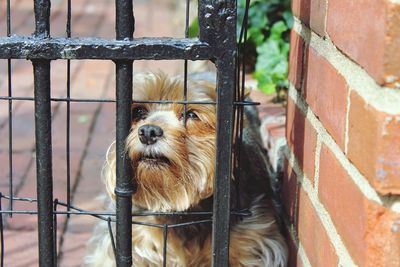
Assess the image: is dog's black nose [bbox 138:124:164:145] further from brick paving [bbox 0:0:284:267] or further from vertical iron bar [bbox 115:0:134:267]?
brick paving [bbox 0:0:284:267]

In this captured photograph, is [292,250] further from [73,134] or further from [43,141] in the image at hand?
[73,134]

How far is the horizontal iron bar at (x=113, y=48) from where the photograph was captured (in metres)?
1.81

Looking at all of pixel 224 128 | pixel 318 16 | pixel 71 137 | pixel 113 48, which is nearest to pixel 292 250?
pixel 224 128

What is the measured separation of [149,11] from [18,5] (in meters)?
1.37

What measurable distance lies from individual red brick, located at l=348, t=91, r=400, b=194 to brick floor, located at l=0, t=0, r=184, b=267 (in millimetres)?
1619

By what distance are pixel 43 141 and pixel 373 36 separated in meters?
0.89

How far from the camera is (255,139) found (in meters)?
3.24

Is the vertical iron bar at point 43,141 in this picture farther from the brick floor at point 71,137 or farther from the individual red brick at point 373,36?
the brick floor at point 71,137

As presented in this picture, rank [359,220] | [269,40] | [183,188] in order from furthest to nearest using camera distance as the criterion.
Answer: [269,40], [183,188], [359,220]

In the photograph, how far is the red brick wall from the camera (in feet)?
4.39

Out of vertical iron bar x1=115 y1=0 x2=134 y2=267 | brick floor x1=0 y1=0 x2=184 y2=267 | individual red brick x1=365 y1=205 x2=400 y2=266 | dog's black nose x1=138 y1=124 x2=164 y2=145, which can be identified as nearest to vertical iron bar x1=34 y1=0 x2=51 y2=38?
vertical iron bar x1=115 y1=0 x2=134 y2=267

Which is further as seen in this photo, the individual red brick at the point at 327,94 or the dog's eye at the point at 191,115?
the dog's eye at the point at 191,115

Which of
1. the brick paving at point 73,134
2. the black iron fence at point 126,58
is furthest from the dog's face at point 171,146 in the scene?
the brick paving at point 73,134

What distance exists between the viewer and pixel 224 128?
1.88 metres
